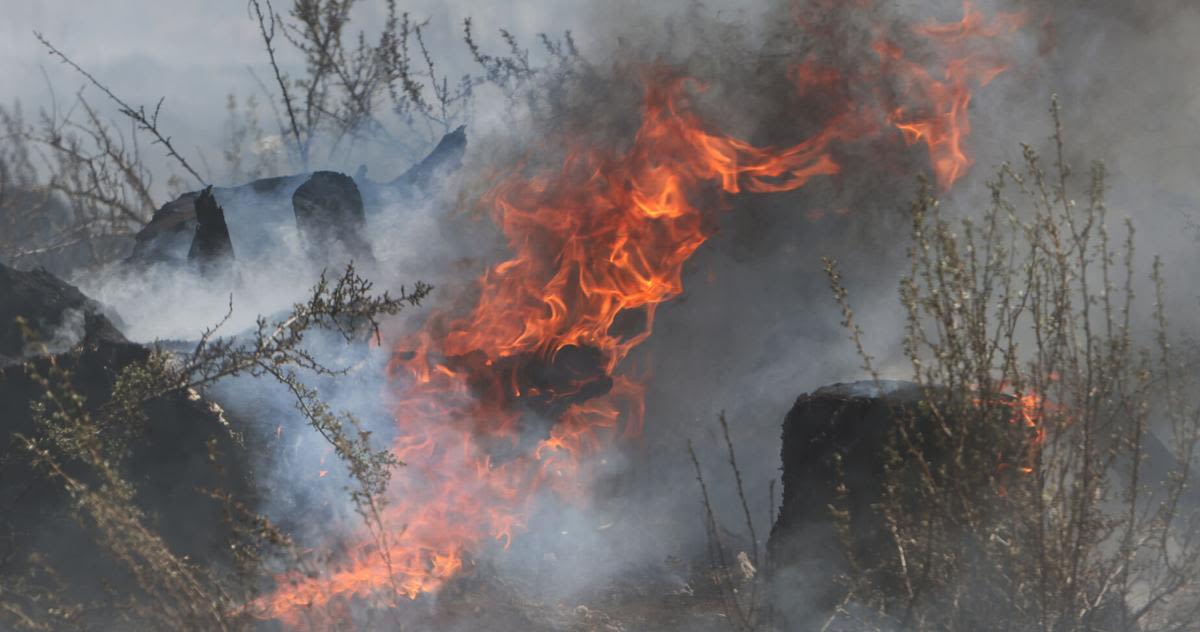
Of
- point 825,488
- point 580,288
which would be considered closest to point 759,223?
point 580,288

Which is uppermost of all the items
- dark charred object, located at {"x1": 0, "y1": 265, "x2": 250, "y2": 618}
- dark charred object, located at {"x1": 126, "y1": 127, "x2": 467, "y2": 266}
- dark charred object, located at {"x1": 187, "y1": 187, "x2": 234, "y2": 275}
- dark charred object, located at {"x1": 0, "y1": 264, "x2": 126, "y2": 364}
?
dark charred object, located at {"x1": 126, "y1": 127, "x2": 467, "y2": 266}

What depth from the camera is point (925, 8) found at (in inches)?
303

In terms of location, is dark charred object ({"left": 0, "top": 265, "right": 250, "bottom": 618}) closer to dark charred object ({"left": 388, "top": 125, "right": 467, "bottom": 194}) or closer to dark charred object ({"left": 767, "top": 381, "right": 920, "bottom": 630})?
dark charred object ({"left": 388, "top": 125, "right": 467, "bottom": 194})

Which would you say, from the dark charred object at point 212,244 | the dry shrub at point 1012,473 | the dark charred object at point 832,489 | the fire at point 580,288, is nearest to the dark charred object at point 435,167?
the fire at point 580,288

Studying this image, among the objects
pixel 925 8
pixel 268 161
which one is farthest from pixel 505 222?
pixel 268 161

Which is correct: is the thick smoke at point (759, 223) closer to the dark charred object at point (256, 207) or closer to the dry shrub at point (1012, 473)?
the dark charred object at point (256, 207)

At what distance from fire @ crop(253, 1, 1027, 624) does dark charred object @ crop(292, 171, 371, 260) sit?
112 centimetres

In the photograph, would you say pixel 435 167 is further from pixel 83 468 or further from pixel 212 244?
pixel 83 468

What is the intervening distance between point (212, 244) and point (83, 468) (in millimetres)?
2314

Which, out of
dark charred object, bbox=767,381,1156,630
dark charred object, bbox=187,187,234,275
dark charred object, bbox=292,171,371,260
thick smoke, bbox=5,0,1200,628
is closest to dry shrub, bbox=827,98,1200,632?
dark charred object, bbox=767,381,1156,630

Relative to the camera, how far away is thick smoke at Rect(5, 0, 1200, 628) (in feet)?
25.2

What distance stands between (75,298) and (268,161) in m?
11.5

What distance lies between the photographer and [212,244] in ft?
24.9

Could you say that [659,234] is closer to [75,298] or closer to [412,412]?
[412,412]
